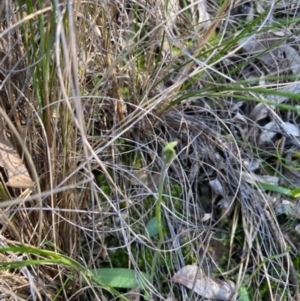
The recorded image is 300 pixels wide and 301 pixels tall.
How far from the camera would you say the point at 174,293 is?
44.6 inches

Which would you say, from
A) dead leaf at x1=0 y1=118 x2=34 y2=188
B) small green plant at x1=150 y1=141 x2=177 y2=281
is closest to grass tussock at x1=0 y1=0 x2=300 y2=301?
dead leaf at x1=0 y1=118 x2=34 y2=188

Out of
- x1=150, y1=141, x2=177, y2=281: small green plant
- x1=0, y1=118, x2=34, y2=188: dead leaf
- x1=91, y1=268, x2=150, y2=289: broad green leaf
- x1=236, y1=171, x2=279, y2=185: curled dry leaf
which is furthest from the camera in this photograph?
x1=236, y1=171, x2=279, y2=185: curled dry leaf

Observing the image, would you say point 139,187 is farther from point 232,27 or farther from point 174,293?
point 232,27

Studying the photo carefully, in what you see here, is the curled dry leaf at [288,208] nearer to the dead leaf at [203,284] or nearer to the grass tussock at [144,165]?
the grass tussock at [144,165]

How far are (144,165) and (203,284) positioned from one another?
11.2 inches

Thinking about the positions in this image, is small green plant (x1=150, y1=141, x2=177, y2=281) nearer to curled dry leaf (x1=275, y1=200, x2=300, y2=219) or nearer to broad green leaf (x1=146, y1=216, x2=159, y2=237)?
broad green leaf (x1=146, y1=216, x2=159, y2=237)

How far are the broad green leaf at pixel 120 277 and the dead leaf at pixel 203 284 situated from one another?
0.08 m

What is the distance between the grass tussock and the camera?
3.20ft

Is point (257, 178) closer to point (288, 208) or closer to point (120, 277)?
point (288, 208)

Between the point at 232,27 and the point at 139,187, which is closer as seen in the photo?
Answer: the point at 139,187

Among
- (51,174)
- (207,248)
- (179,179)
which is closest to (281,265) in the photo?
(207,248)

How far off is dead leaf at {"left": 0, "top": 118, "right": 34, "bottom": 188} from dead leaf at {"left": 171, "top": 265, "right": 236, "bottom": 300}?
379mm

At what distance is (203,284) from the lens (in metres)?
1.14

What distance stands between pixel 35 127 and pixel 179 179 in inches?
14.5
